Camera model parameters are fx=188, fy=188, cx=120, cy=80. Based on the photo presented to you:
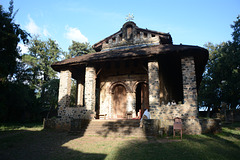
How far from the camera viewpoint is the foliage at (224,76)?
80.1 feet

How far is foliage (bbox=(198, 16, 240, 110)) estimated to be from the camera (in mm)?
24406

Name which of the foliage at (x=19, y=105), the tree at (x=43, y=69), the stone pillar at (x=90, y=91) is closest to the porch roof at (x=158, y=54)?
the stone pillar at (x=90, y=91)

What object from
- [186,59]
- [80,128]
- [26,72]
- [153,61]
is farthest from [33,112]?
[186,59]

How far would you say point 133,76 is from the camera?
14078 mm

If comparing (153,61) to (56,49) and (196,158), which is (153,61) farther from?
(56,49)

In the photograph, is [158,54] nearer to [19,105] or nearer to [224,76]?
[19,105]

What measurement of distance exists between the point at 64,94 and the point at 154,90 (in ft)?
20.9

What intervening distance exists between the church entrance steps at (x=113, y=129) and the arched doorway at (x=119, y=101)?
3.33 m

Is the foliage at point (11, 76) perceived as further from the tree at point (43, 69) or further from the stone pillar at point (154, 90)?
the stone pillar at point (154, 90)

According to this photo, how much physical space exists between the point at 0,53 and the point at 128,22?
32.5 feet

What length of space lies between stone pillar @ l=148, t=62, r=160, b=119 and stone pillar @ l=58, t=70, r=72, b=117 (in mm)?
5937

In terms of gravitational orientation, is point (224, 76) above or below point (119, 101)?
above

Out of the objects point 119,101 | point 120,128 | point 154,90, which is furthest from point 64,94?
point 154,90

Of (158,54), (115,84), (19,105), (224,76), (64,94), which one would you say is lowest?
(19,105)
